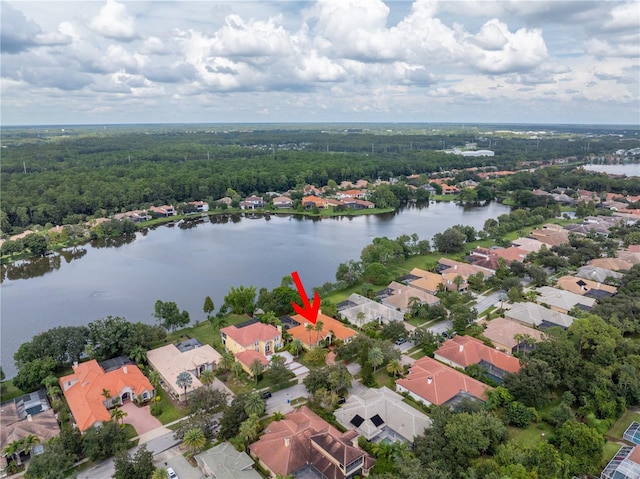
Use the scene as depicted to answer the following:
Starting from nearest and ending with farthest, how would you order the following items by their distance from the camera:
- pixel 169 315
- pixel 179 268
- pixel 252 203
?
pixel 169 315
pixel 179 268
pixel 252 203

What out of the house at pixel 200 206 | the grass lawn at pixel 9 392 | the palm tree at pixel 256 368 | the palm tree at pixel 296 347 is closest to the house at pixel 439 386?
the palm tree at pixel 296 347

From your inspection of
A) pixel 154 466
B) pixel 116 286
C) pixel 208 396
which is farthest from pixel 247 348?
pixel 116 286

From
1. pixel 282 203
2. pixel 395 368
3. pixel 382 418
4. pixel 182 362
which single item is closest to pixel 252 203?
pixel 282 203

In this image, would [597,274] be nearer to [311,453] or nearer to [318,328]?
[318,328]

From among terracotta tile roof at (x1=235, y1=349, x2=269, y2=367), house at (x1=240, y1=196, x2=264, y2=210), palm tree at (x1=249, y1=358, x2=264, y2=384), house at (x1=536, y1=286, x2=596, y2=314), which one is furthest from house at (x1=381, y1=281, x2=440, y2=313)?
house at (x1=240, y1=196, x2=264, y2=210)

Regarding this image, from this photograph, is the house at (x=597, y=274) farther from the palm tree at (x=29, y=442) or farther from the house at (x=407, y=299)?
the palm tree at (x=29, y=442)

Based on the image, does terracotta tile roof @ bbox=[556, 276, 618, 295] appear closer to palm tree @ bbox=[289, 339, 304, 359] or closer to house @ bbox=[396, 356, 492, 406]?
house @ bbox=[396, 356, 492, 406]

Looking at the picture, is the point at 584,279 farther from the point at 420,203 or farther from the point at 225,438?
the point at 420,203

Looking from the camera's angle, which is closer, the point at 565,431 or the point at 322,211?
the point at 565,431
